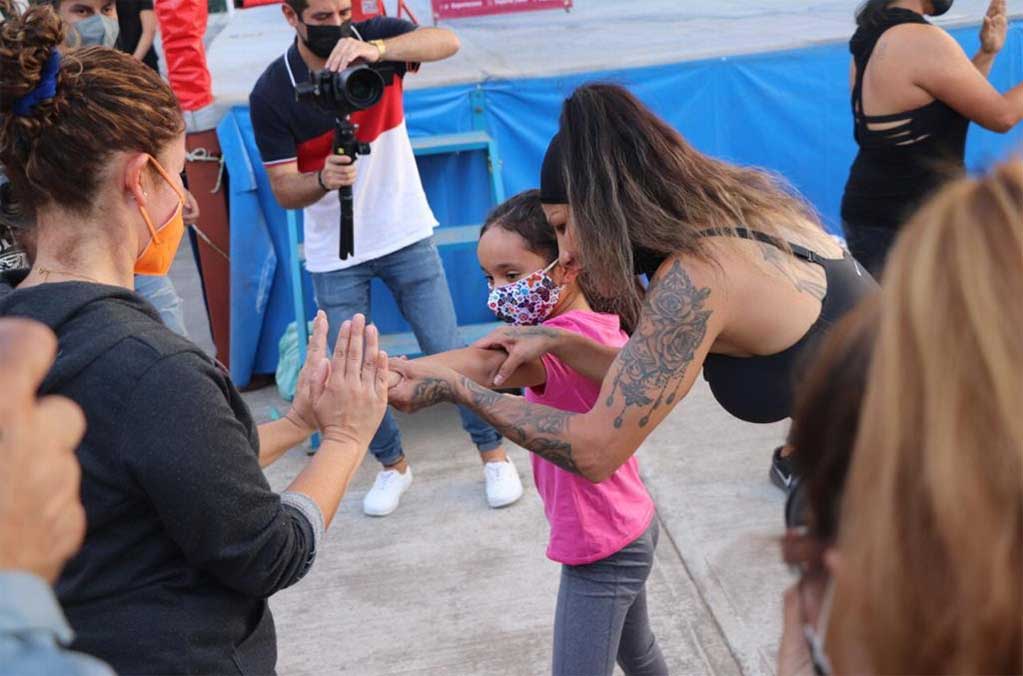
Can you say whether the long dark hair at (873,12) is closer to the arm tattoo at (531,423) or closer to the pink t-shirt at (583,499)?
the pink t-shirt at (583,499)

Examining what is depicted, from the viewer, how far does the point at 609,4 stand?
32.3ft

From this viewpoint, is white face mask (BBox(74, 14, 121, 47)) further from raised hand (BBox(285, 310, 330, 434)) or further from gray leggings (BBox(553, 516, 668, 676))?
gray leggings (BBox(553, 516, 668, 676))

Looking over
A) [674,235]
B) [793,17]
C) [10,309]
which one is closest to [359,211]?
[674,235]

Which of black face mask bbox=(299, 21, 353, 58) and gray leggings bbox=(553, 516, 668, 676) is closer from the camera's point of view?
gray leggings bbox=(553, 516, 668, 676)

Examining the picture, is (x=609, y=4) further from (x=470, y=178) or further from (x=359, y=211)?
(x=359, y=211)

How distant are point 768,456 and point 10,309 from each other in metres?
3.15

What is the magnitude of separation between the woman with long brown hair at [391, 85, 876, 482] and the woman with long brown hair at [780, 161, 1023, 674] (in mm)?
1090

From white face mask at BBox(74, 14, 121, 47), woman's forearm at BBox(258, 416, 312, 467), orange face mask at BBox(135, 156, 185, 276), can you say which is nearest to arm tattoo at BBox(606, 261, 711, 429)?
woman's forearm at BBox(258, 416, 312, 467)

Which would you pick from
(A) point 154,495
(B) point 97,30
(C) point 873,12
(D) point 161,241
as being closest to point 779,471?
(C) point 873,12

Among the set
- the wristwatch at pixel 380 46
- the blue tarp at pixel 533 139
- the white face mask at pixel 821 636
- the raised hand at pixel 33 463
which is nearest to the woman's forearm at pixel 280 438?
the raised hand at pixel 33 463

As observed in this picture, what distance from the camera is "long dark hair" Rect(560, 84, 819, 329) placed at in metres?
1.93

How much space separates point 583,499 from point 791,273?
2.15ft

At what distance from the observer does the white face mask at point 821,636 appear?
87 cm

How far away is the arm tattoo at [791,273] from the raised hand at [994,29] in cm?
227
